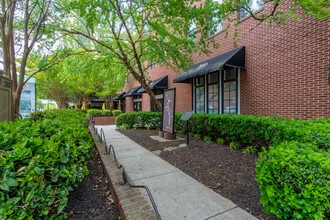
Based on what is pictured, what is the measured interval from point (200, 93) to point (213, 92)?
1016 mm

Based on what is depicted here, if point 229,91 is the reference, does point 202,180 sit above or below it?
below

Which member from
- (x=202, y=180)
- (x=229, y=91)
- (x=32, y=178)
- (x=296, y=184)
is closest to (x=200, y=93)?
(x=229, y=91)

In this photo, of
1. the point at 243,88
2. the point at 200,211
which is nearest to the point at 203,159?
the point at 200,211

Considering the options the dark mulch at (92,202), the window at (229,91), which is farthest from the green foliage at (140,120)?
the dark mulch at (92,202)

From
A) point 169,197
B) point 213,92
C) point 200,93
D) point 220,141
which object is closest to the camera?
point 169,197

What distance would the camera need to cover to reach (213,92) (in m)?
8.90

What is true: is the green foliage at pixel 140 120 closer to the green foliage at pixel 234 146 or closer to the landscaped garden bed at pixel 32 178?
the green foliage at pixel 234 146

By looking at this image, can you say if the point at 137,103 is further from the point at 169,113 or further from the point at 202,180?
the point at 202,180

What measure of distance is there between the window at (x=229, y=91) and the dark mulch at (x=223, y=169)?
9.01 feet

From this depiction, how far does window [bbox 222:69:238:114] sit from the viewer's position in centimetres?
779

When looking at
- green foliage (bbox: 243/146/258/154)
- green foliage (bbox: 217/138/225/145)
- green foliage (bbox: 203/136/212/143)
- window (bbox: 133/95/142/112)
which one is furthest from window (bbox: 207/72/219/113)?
window (bbox: 133/95/142/112)

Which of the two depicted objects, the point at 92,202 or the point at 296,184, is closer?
the point at 296,184

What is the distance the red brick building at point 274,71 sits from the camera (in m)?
5.15

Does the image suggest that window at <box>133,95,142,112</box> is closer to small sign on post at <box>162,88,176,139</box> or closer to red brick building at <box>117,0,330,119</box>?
red brick building at <box>117,0,330,119</box>
